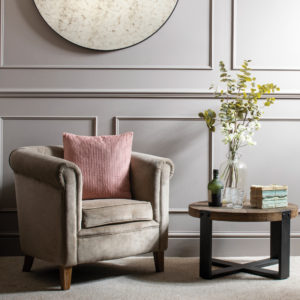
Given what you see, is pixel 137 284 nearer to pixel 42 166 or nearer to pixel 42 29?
pixel 42 166

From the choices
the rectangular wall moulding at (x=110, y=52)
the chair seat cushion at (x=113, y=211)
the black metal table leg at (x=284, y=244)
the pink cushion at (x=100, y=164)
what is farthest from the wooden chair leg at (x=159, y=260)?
the rectangular wall moulding at (x=110, y=52)

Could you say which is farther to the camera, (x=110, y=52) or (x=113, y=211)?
(x=110, y=52)

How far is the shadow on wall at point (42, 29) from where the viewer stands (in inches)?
129

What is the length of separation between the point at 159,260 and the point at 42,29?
170cm

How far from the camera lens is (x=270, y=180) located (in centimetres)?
336

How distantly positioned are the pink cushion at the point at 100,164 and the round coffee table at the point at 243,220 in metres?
0.47

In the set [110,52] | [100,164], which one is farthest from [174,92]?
[100,164]

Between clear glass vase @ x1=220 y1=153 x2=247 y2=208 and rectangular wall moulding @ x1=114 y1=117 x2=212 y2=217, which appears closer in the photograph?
clear glass vase @ x1=220 y1=153 x2=247 y2=208

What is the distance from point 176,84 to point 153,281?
1344 millimetres

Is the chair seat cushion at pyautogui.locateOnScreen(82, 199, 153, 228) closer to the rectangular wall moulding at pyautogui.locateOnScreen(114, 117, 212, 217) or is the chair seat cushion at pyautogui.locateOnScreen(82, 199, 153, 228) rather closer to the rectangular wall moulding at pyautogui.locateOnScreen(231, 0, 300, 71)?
the rectangular wall moulding at pyautogui.locateOnScreen(114, 117, 212, 217)

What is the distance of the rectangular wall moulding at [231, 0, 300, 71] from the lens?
3.33 meters

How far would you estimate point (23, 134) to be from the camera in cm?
329

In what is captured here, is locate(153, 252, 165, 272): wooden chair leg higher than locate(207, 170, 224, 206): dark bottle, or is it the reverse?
locate(207, 170, 224, 206): dark bottle

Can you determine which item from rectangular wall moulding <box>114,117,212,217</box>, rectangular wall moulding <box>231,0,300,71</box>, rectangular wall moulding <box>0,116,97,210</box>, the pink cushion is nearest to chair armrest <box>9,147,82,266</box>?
the pink cushion
